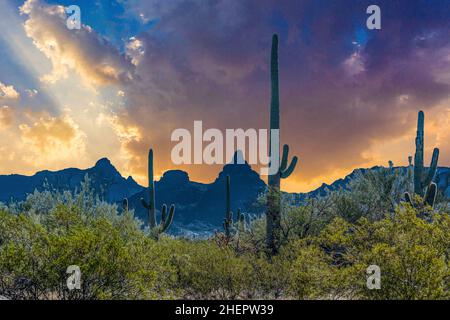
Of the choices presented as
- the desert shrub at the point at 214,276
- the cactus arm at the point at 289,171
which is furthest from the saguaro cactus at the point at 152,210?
the desert shrub at the point at 214,276

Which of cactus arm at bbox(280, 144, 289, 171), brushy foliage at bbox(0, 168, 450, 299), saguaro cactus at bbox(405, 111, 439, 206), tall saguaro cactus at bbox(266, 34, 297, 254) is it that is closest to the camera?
brushy foliage at bbox(0, 168, 450, 299)

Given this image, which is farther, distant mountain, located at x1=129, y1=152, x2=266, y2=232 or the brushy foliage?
distant mountain, located at x1=129, y1=152, x2=266, y2=232

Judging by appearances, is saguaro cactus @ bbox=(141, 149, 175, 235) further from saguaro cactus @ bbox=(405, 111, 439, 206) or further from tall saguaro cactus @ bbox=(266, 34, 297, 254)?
saguaro cactus @ bbox=(405, 111, 439, 206)

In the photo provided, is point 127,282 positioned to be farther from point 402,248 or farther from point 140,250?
point 402,248

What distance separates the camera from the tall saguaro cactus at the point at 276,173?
1407 centimetres

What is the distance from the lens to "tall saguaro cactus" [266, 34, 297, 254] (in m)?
14.1

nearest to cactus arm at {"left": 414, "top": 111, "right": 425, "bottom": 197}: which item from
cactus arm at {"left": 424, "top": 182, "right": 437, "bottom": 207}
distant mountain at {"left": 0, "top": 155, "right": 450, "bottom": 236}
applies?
cactus arm at {"left": 424, "top": 182, "right": 437, "bottom": 207}

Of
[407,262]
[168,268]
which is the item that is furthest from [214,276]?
[407,262]

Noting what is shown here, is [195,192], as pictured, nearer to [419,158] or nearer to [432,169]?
[419,158]

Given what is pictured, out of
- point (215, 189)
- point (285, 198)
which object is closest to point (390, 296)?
point (285, 198)

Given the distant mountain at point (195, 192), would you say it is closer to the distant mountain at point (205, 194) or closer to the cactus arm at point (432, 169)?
the distant mountain at point (205, 194)

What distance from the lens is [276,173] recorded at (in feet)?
48.9

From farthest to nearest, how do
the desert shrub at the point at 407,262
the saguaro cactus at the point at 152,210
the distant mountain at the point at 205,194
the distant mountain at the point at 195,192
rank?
1. the distant mountain at the point at 205,194
2. the distant mountain at the point at 195,192
3. the saguaro cactus at the point at 152,210
4. the desert shrub at the point at 407,262
